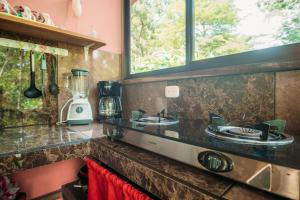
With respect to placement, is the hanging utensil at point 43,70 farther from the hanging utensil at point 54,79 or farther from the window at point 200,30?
the window at point 200,30

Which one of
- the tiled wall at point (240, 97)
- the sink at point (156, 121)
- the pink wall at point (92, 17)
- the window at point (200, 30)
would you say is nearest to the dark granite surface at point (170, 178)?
the sink at point (156, 121)

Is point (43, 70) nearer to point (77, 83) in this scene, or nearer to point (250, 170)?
point (77, 83)

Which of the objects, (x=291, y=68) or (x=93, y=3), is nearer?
(x=291, y=68)

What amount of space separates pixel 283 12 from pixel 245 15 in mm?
189

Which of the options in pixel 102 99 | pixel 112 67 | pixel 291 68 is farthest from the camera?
pixel 112 67

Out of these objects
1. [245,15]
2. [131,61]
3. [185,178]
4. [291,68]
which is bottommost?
[185,178]

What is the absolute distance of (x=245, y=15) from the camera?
101 cm

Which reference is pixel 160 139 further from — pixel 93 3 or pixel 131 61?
pixel 93 3

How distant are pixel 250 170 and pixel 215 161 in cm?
8

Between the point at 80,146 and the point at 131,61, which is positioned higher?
the point at 131,61

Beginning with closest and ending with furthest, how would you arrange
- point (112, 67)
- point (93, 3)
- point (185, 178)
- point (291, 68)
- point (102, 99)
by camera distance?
point (185, 178), point (291, 68), point (102, 99), point (93, 3), point (112, 67)

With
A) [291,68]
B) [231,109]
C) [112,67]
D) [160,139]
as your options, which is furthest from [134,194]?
[112,67]

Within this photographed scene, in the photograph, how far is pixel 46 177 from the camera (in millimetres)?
1302

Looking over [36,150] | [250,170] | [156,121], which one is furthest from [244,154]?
[36,150]
